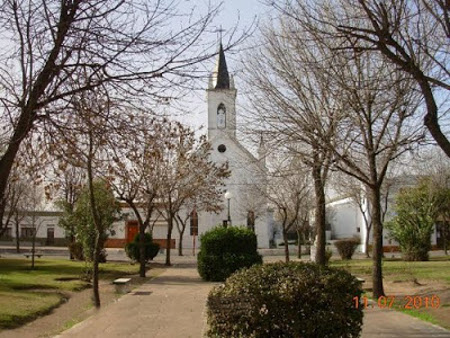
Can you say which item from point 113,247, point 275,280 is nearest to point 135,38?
point 275,280

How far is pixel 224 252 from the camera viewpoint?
20531 millimetres

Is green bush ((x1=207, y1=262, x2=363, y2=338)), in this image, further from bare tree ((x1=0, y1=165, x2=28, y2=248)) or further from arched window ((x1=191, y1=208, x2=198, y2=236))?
A: arched window ((x1=191, y1=208, x2=198, y2=236))

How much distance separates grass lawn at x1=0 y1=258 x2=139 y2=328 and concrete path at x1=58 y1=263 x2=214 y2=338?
1.86m

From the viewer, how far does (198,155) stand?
1179 inches

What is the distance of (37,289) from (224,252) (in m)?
6.62

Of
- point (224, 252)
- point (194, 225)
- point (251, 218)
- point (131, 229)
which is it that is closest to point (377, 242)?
point (224, 252)

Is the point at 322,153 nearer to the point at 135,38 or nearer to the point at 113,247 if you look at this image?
the point at 135,38

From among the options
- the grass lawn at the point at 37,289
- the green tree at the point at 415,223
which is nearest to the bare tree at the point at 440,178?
the green tree at the point at 415,223

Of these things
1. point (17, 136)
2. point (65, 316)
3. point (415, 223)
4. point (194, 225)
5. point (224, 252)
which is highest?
point (17, 136)

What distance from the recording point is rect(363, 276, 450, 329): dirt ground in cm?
A: 1086

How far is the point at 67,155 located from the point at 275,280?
3176 mm

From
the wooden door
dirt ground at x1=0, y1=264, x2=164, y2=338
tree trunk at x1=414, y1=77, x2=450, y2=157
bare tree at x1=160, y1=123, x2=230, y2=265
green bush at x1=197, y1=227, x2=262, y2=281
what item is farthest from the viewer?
the wooden door
